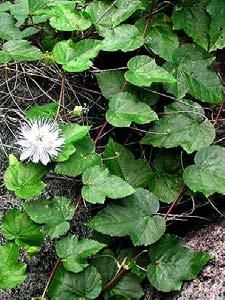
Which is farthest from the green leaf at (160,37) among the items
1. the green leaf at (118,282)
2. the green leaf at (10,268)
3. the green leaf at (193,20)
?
the green leaf at (10,268)

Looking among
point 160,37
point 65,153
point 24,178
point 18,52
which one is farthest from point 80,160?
point 160,37

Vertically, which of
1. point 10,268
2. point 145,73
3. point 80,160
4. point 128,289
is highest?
point 145,73

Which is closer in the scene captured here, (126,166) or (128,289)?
(128,289)

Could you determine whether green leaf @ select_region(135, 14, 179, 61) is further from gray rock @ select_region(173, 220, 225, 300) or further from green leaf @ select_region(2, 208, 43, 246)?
green leaf @ select_region(2, 208, 43, 246)

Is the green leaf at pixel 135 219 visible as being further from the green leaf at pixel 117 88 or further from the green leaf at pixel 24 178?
the green leaf at pixel 117 88

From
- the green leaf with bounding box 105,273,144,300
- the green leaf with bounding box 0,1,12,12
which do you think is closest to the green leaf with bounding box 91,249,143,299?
the green leaf with bounding box 105,273,144,300

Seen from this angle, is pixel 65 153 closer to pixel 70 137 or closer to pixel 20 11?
pixel 70 137
